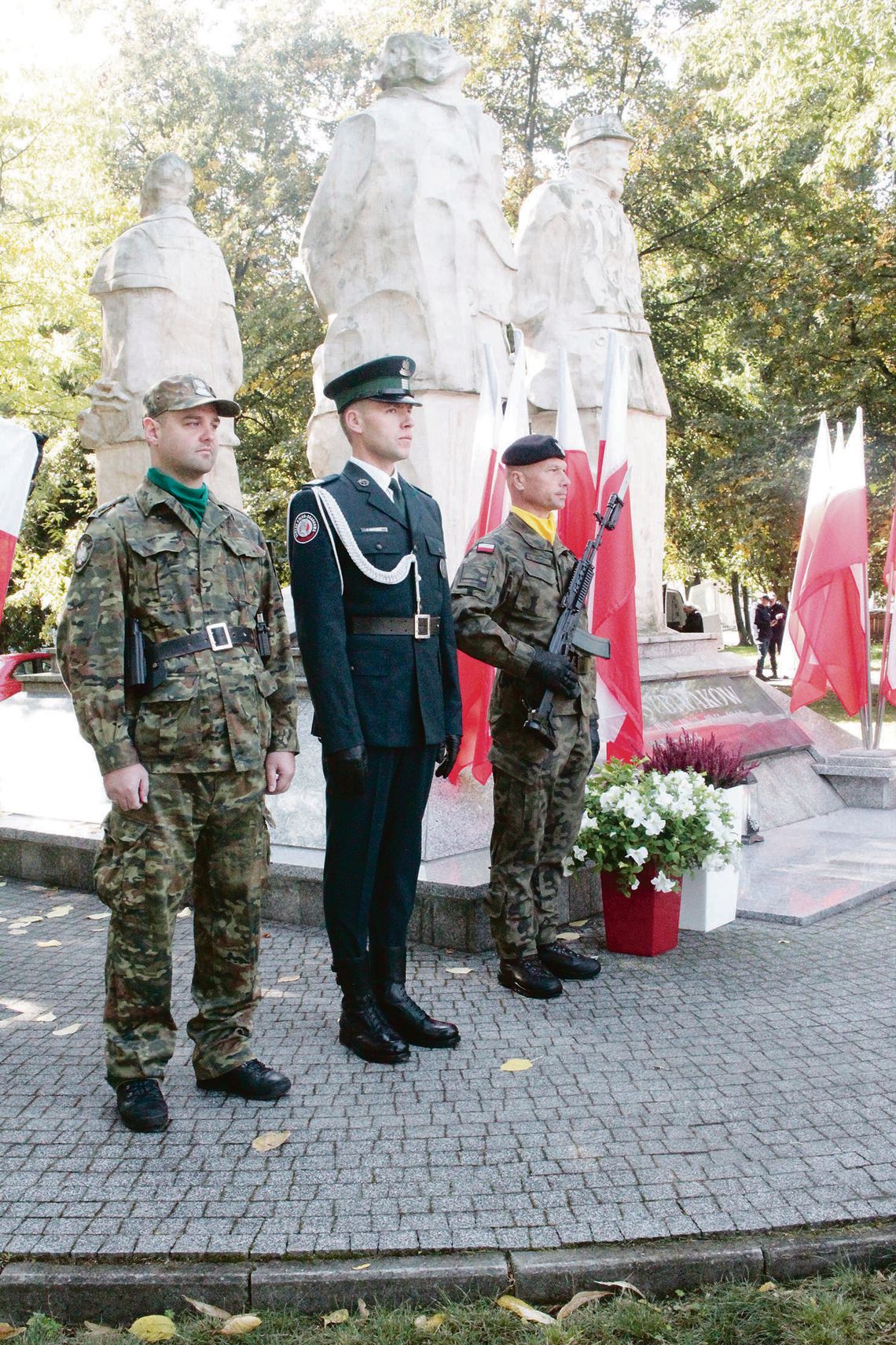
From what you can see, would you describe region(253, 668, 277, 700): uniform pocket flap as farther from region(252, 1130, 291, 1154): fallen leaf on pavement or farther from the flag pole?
the flag pole

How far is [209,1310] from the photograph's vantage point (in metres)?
2.75

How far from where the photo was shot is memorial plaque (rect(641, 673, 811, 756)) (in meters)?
8.30

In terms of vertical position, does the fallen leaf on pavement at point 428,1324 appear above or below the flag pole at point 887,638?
below

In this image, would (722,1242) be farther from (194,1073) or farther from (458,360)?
(458,360)

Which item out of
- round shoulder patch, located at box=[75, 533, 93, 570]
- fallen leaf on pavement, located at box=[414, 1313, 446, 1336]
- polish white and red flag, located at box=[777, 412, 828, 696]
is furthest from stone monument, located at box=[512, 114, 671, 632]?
fallen leaf on pavement, located at box=[414, 1313, 446, 1336]

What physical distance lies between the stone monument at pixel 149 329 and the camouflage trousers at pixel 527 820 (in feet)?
22.9

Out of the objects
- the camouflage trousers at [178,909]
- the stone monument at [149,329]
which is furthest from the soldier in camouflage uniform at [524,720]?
the stone monument at [149,329]

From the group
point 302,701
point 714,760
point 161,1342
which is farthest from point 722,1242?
point 302,701

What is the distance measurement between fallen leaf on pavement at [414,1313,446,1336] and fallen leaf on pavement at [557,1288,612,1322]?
10.1 inches

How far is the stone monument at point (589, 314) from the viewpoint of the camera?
10594mm

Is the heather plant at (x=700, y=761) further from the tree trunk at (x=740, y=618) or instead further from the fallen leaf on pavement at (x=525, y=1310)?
the tree trunk at (x=740, y=618)

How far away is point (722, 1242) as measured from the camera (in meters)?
2.94

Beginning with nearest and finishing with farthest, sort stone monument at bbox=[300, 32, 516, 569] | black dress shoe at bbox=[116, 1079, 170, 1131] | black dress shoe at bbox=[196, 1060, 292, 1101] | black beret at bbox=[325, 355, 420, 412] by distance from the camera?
black dress shoe at bbox=[116, 1079, 170, 1131] < black dress shoe at bbox=[196, 1060, 292, 1101] < black beret at bbox=[325, 355, 420, 412] < stone monument at bbox=[300, 32, 516, 569]

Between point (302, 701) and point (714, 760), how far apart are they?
2.45 m
